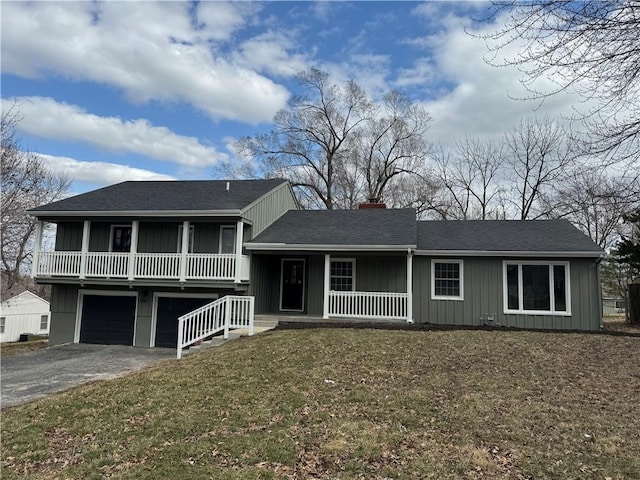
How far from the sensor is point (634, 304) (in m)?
20.2

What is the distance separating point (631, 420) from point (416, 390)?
292cm

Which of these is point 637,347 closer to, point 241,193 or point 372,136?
point 241,193

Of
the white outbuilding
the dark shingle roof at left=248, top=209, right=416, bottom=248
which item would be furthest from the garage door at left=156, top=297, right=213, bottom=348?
the white outbuilding

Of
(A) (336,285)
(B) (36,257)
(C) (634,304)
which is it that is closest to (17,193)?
(B) (36,257)

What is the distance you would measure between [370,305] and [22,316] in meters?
26.3

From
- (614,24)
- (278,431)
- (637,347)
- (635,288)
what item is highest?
(614,24)

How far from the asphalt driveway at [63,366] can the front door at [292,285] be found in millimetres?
4387

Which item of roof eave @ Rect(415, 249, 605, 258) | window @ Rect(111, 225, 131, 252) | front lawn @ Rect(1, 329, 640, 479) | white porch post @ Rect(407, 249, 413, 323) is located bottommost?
front lawn @ Rect(1, 329, 640, 479)

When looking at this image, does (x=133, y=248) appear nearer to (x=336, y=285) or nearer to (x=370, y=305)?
(x=336, y=285)

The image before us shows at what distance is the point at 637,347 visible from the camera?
1066cm

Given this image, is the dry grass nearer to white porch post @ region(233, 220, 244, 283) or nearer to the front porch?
white porch post @ region(233, 220, 244, 283)

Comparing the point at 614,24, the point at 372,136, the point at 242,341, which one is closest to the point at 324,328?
the point at 242,341

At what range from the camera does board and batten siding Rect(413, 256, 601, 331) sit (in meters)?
14.5

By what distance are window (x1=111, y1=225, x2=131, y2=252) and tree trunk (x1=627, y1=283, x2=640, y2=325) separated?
21.2m
